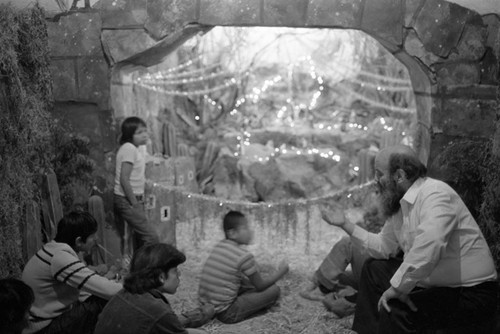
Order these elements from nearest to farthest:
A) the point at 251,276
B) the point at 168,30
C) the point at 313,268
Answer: the point at 251,276
the point at 168,30
the point at 313,268

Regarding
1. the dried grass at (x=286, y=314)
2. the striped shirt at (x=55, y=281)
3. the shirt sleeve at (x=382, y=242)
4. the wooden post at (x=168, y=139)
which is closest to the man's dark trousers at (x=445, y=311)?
the shirt sleeve at (x=382, y=242)

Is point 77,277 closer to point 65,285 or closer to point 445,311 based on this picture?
point 65,285

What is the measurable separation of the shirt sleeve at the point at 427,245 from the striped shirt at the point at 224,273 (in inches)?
56.0

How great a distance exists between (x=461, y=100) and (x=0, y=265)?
3.45 meters

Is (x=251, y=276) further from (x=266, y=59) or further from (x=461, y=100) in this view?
(x=266, y=59)

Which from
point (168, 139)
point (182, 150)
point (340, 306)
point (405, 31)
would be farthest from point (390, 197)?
point (182, 150)

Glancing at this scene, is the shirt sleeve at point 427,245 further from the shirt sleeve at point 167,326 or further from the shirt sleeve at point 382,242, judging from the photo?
the shirt sleeve at point 167,326

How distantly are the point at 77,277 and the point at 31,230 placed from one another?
119cm

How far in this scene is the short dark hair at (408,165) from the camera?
3871 millimetres

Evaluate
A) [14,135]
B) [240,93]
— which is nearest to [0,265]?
[14,135]

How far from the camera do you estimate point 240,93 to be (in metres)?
11.8

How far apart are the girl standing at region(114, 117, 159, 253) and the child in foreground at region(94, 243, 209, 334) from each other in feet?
7.01

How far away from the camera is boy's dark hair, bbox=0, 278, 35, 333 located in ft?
10.4

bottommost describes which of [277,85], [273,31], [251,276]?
[251,276]
